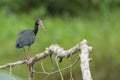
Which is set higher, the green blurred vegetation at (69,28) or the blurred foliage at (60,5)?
the blurred foliage at (60,5)

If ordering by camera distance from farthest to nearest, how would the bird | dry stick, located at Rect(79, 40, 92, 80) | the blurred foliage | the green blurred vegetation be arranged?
1. the blurred foliage
2. the green blurred vegetation
3. the bird
4. dry stick, located at Rect(79, 40, 92, 80)

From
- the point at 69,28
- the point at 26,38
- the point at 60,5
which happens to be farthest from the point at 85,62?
the point at 60,5

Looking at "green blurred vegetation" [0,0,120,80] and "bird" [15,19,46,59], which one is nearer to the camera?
"bird" [15,19,46,59]

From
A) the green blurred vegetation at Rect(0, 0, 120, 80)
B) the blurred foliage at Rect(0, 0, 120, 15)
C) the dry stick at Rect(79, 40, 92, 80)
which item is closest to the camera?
the dry stick at Rect(79, 40, 92, 80)

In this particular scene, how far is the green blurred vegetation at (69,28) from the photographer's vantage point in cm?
598

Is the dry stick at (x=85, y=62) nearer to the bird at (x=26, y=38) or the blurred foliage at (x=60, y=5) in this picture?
the bird at (x=26, y=38)

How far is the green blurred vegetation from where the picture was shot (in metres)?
5.98

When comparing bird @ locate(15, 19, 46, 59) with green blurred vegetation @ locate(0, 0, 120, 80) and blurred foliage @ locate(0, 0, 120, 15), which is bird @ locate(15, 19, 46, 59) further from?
blurred foliage @ locate(0, 0, 120, 15)

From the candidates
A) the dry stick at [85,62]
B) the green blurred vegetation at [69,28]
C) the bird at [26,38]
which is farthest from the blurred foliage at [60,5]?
the dry stick at [85,62]

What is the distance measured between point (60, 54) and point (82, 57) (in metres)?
0.28

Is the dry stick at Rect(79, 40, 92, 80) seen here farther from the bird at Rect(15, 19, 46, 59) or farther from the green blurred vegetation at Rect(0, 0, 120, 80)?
the green blurred vegetation at Rect(0, 0, 120, 80)

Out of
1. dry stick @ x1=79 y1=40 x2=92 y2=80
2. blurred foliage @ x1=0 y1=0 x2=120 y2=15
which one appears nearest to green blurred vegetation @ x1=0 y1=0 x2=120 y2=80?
blurred foliage @ x1=0 y1=0 x2=120 y2=15

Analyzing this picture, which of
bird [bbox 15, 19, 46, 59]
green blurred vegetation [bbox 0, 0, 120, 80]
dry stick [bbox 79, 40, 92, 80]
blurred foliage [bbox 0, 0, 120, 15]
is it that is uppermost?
blurred foliage [bbox 0, 0, 120, 15]

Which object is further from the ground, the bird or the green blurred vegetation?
the green blurred vegetation
